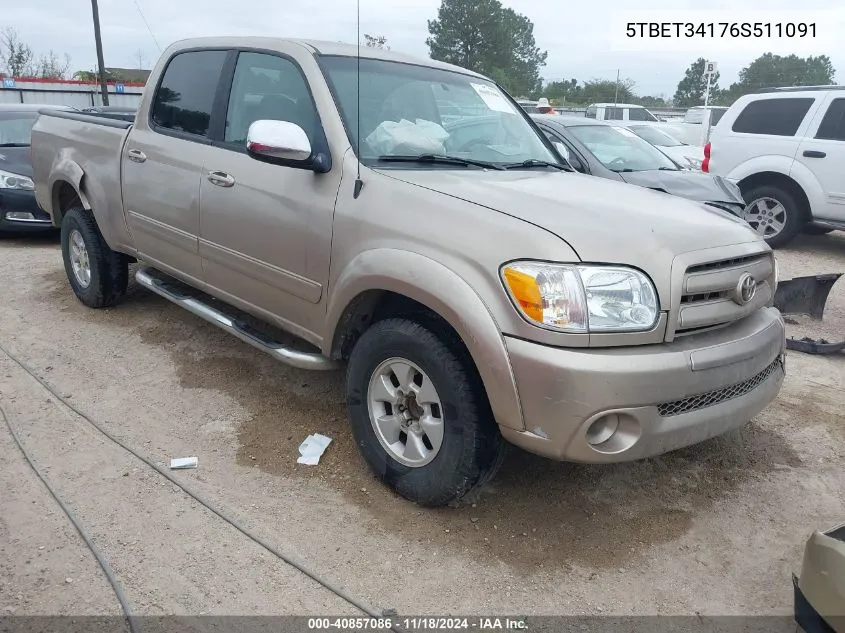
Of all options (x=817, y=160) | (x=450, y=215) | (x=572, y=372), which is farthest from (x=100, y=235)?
(x=817, y=160)

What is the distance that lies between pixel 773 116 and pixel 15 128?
9.57 m

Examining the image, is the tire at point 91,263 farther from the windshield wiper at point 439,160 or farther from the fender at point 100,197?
the windshield wiper at point 439,160

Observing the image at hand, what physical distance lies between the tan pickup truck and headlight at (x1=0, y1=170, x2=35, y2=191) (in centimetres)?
455

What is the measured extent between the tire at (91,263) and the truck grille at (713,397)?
417 cm

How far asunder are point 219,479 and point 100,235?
2757mm

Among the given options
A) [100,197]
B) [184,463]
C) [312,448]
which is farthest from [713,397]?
[100,197]

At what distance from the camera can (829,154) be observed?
8102 millimetres

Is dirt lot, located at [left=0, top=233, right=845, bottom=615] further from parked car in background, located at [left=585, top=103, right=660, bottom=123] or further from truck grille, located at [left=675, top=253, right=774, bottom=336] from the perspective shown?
parked car in background, located at [left=585, top=103, right=660, bottom=123]

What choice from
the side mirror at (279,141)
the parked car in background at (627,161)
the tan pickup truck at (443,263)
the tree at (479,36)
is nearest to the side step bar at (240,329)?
the tan pickup truck at (443,263)

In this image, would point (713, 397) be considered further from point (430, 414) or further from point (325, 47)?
point (325, 47)

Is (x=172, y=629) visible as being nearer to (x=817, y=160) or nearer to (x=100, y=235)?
(x=100, y=235)

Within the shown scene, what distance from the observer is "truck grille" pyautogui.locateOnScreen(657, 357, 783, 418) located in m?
2.55

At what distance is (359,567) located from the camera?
8.71 feet

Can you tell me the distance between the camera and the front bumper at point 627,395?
2373mm
